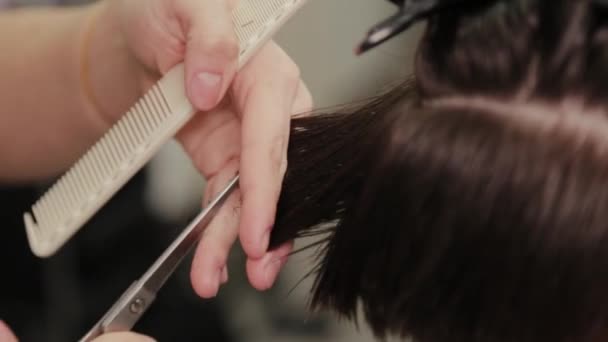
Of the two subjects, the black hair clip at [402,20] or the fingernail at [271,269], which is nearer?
the black hair clip at [402,20]

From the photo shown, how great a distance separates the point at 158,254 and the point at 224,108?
2.40ft

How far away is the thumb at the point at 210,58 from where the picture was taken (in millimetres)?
571

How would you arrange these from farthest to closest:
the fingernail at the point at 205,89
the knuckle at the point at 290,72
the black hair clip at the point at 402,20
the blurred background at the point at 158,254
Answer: the blurred background at the point at 158,254 < the knuckle at the point at 290,72 < the fingernail at the point at 205,89 < the black hair clip at the point at 402,20

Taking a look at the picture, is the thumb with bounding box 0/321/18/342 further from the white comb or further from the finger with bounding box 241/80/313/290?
the finger with bounding box 241/80/313/290

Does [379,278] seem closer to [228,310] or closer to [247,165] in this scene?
[247,165]

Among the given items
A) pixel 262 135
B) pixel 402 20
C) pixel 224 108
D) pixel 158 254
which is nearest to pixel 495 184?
pixel 402 20

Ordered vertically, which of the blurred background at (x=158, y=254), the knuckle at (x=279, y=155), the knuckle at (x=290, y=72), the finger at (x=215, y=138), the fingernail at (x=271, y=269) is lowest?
the blurred background at (x=158, y=254)

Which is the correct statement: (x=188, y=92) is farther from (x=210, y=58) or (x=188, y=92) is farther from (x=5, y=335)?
(x=5, y=335)

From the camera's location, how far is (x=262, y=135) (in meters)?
0.62

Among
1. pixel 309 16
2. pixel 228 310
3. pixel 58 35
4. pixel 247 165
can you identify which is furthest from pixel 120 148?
pixel 228 310

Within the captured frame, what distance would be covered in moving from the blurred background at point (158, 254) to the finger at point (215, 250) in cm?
45

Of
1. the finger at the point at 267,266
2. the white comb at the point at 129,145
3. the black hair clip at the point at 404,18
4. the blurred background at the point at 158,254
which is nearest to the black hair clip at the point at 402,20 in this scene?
the black hair clip at the point at 404,18

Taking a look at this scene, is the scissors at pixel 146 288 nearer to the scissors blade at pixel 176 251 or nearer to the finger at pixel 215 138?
the scissors blade at pixel 176 251

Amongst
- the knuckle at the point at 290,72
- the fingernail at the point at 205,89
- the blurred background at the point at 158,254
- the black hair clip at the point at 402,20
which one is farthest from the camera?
the blurred background at the point at 158,254
